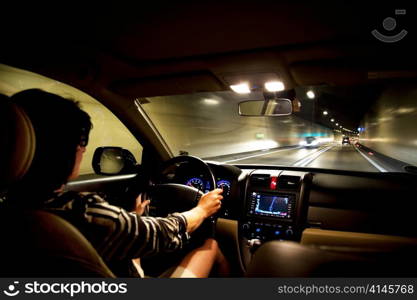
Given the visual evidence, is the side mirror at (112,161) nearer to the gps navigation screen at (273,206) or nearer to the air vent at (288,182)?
→ the gps navigation screen at (273,206)

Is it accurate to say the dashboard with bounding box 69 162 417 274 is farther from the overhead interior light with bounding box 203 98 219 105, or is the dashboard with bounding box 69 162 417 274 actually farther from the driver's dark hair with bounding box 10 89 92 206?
the overhead interior light with bounding box 203 98 219 105

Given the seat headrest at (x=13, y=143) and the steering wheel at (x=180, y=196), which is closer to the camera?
the seat headrest at (x=13, y=143)

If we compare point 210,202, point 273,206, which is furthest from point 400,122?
point 210,202

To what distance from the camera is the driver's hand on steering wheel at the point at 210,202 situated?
Answer: 2.18 m

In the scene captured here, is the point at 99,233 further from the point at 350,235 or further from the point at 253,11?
the point at 350,235

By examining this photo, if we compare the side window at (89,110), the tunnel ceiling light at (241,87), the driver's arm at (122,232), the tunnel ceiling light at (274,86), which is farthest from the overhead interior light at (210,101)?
the driver's arm at (122,232)

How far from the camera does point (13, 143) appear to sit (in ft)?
3.93

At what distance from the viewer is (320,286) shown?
1.10 metres

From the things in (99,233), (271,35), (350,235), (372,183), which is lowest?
(350,235)

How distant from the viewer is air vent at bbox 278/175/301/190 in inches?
117

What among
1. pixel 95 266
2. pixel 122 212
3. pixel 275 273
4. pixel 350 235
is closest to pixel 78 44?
pixel 122 212

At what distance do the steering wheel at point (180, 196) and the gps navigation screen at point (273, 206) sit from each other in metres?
0.72

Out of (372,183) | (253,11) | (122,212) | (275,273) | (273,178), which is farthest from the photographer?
(273,178)

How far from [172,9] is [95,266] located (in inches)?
77.1
